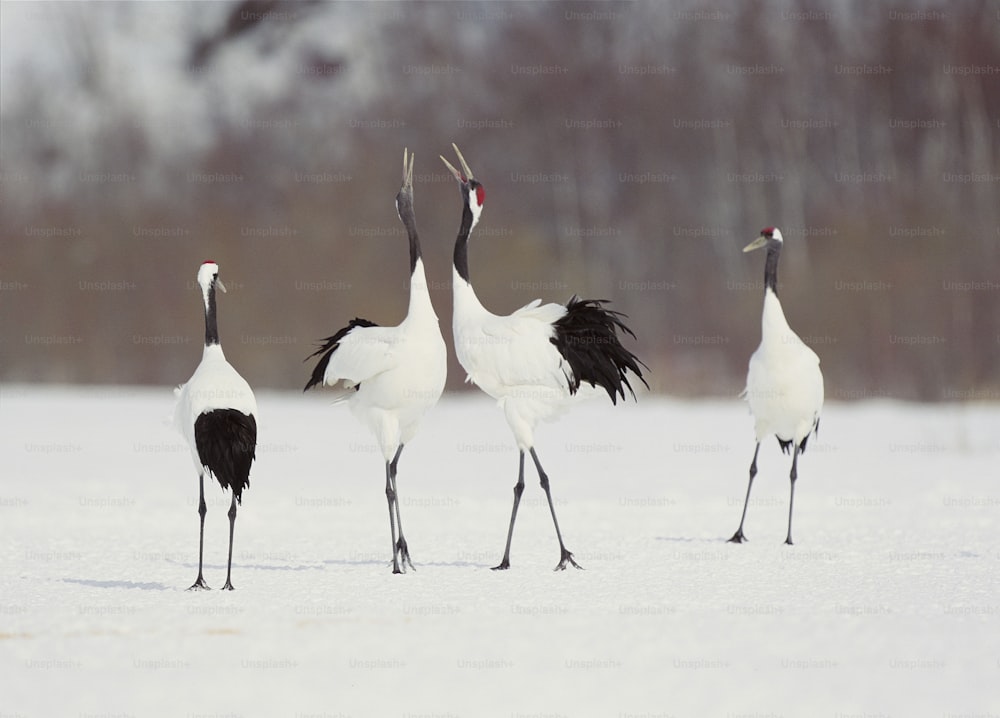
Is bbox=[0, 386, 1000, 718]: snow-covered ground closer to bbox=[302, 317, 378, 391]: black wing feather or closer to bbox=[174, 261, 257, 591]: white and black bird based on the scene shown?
bbox=[174, 261, 257, 591]: white and black bird

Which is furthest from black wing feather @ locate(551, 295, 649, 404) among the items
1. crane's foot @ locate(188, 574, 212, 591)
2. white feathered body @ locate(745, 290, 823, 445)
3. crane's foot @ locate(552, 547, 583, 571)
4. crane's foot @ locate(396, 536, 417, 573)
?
crane's foot @ locate(188, 574, 212, 591)

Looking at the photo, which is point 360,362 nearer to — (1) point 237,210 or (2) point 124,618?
(2) point 124,618

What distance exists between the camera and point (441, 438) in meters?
17.0

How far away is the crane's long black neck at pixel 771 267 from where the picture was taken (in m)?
10.3

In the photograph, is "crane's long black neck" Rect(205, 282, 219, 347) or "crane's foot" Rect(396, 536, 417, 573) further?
"crane's foot" Rect(396, 536, 417, 573)

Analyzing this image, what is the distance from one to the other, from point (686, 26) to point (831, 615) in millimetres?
23669

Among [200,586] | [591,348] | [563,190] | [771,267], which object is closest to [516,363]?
[591,348]

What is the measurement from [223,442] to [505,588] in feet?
5.61

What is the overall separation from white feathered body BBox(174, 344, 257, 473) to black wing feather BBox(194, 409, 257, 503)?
4 cm

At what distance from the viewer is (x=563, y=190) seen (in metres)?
28.5

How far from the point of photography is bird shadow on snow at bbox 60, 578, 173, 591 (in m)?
7.91

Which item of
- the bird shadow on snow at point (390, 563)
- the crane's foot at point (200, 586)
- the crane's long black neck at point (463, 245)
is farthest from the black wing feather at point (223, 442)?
the crane's long black neck at point (463, 245)

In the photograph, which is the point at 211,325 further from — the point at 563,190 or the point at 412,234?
the point at 563,190

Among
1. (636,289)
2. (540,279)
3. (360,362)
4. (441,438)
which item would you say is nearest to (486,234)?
(540,279)
